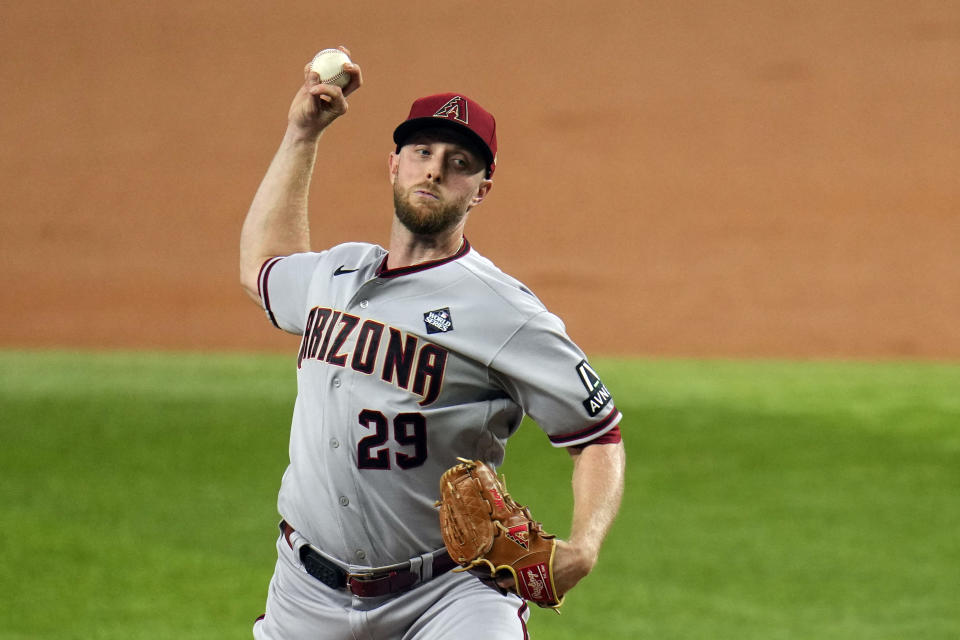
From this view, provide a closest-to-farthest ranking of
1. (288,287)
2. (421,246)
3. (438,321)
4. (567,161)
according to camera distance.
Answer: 1. (438,321)
2. (421,246)
3. (288,287)
4. (567,161)

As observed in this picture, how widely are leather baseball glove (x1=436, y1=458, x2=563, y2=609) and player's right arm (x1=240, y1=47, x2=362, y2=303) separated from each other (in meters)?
1.00

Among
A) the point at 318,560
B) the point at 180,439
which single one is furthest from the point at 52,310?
the point at 318,560

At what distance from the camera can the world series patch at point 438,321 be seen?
2945mm

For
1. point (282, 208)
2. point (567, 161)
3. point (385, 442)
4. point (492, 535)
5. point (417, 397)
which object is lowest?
point (492, 535)

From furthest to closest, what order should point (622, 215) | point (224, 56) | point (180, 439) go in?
point (224, 56)
point (622, 215)
point (180, 439)

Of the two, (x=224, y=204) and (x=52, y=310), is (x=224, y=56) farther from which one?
(x=52, y=310)

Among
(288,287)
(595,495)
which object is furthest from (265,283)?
(595,495)

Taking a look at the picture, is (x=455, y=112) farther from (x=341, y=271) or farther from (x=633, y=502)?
(x=633, y=502)

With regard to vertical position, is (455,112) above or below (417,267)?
above

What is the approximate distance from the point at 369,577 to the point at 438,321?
63 cm

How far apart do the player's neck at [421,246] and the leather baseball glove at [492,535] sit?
1.93 feet

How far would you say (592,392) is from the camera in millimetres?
2873

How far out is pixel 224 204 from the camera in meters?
15.3

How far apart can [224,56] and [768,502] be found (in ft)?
36.9
